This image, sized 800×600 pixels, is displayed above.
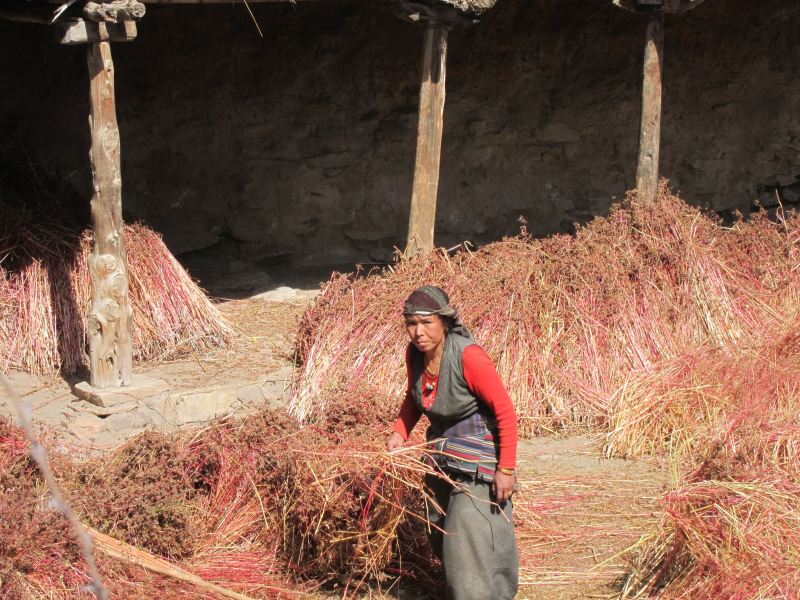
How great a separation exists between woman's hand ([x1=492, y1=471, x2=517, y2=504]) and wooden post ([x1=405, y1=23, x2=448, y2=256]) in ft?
12.7

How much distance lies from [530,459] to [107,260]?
282cm

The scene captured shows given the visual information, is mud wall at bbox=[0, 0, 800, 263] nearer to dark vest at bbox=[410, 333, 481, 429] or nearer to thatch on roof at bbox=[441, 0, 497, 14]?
thatch on roof at bbox=[441, 0, 497, 14]

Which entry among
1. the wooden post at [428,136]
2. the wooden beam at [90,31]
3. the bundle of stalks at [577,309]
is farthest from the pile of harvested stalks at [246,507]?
the wooden post at [428,136]

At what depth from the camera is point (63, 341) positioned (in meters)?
7.04

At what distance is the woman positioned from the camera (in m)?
3.89

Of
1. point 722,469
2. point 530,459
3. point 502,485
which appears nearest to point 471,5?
point 530,459

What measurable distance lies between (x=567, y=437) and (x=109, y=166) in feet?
10.7

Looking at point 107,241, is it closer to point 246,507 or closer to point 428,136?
point 246,507

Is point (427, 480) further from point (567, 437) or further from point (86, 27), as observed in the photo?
point (86, 27)

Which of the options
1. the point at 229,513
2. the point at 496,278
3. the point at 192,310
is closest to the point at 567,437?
the point at 496,278

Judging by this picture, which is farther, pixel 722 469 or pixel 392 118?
pixel 392 118

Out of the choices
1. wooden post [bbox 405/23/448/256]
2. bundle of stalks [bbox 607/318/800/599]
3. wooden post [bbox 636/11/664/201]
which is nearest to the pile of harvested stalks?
bundle of stalks [bbox 607/318/800/599]

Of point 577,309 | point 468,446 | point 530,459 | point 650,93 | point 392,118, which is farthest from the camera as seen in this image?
point 392,118

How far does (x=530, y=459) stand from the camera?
604 cm
